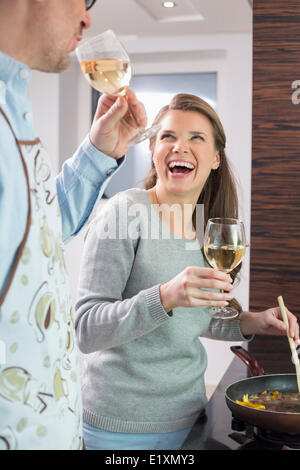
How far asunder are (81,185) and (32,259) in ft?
1.28

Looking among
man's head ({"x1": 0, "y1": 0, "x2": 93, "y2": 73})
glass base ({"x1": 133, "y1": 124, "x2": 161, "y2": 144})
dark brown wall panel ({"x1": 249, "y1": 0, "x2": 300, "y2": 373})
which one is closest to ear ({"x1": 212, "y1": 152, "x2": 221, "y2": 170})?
dark brown wall panel ({"x1": 249, "y1": 0, "x2": 300, "y2": 373})

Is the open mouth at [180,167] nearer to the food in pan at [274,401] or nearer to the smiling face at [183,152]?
the smiling face at [183,152]

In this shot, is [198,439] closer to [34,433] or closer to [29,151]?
[34,433]

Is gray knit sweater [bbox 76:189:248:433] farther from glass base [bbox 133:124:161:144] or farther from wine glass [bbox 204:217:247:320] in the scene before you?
glass base [bbox 133:124:161:144]

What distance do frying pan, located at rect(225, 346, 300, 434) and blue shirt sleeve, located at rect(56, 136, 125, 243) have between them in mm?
482

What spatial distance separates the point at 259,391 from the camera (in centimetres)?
126

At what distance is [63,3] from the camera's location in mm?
876

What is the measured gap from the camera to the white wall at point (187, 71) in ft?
13.7

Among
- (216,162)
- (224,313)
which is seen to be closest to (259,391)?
(224,313)

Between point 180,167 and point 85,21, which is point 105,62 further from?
point 180,167

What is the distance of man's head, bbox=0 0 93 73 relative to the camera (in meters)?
0.84

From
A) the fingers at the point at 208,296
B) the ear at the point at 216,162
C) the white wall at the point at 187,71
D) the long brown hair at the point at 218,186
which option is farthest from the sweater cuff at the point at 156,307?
the white wall at the point at 187,71
